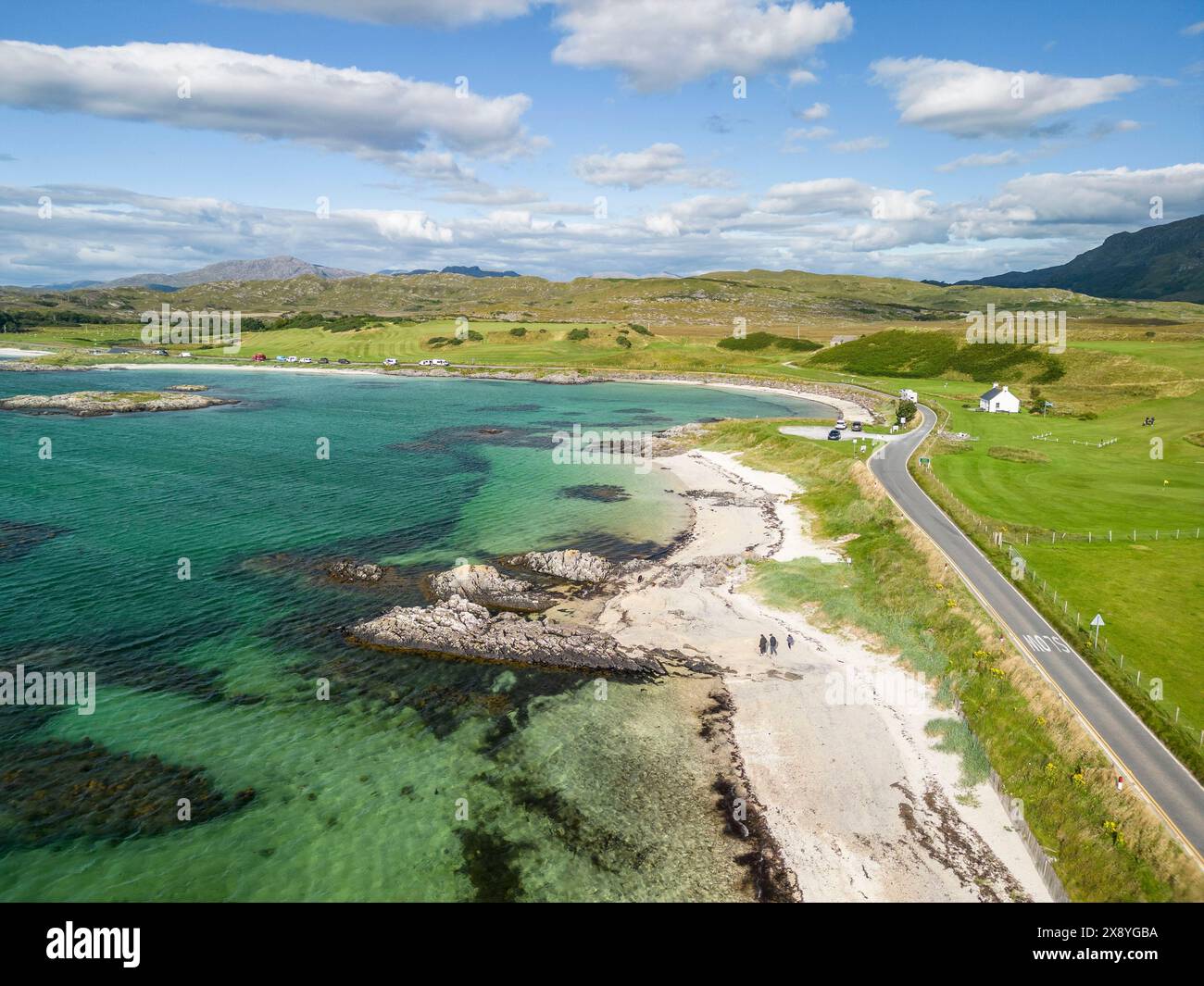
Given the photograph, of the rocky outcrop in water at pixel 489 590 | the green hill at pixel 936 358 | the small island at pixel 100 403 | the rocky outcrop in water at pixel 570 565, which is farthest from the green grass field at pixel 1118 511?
the small island at pixel 100 403

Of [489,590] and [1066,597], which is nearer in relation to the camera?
[1066,597]

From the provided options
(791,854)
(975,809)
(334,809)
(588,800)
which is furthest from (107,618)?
(975,809)

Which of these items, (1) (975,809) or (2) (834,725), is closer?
(1) (975,809)

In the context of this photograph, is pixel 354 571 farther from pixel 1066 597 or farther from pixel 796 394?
pixel 796 394

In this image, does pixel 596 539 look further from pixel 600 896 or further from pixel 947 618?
pixel 600 896

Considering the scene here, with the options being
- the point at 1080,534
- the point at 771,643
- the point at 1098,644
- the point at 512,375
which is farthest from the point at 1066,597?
the point at 512,375

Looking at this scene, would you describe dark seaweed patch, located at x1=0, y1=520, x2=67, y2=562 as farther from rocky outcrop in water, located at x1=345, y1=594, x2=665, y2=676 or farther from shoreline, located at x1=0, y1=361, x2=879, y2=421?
shoreline, located at x1=0, y1=361, x2=879, y2=421

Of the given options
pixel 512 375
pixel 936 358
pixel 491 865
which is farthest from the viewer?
pixel 512 375
